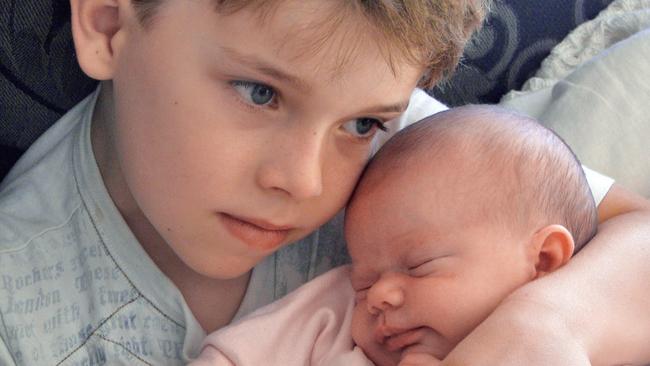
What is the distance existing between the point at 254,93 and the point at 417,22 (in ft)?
0.62

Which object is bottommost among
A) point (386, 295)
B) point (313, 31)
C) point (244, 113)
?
point (386, 295)

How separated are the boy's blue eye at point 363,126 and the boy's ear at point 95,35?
11.2 inches

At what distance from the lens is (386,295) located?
42.8 inches

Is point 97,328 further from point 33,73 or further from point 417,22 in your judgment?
point 417,22

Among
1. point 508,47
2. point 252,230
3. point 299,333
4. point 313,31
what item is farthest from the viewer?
point 508,47

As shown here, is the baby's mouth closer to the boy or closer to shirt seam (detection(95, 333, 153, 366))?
the boy

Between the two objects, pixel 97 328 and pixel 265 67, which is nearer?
pixel 265 67

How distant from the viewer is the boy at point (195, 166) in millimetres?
960

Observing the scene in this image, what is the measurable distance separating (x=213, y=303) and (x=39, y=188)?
0.90ft

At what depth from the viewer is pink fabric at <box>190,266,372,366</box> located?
3.67 ft

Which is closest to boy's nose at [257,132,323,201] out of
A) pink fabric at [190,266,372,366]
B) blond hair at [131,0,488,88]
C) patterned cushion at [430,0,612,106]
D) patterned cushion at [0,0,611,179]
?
blond hair at [131,0,488,88]

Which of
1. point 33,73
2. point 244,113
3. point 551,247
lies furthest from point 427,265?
point 33,73

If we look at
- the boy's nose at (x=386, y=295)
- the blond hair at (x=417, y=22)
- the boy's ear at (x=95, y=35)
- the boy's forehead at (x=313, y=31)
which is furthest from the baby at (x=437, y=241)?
the boy's ear at (x=95, y=35)

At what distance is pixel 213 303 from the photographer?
1.25 meters
